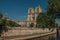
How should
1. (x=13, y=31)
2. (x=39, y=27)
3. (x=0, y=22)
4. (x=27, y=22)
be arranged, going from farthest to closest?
(x=27, y=22), (x=39, y=27), (x=13, y=31), (x=0, y=22)

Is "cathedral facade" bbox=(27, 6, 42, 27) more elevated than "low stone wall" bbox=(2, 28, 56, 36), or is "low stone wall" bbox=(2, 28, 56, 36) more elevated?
"cathedral facade" bbox=(27, 6, 42, 27)

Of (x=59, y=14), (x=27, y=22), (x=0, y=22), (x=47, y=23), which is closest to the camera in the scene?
(x=0, y=22)

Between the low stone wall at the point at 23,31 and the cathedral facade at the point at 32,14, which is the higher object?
the cathedral facade at the point at 32,14

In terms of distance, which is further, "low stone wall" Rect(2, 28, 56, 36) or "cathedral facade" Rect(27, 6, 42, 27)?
"cathedral facade" Rect(27, 6, 42, 27)

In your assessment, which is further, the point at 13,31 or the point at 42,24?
the point at 42,24

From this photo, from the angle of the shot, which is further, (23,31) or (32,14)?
(32,14)

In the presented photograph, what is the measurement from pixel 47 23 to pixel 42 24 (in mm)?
3168

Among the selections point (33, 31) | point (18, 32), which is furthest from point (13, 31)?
point (33, 31)

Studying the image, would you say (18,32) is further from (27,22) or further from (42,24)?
(27,22)

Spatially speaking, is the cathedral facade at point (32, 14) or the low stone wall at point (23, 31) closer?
the low stone wall at point (23, 31)

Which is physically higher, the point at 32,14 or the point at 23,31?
the point at 32,14

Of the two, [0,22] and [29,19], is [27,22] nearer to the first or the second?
[29,19]

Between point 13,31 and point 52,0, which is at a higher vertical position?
point 52,0

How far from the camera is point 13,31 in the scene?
47094mm
